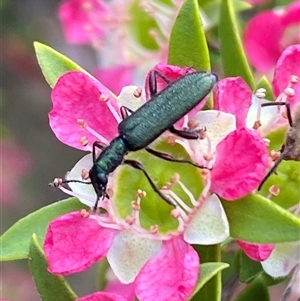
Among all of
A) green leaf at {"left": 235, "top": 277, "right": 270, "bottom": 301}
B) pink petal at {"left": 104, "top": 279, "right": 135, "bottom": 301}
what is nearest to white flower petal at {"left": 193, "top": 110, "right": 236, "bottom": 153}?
green leaf at {"left": 235, "top": 277, "right": 270, "bottom": 301}

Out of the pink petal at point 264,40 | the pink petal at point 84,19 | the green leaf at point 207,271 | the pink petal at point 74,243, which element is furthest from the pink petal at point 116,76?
the green leaf at point 207,271

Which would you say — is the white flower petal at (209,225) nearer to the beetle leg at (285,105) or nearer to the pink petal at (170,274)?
the pink petal at (170,274)

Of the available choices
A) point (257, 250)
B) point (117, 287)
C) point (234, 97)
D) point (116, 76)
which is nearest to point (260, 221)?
point (257, 250)

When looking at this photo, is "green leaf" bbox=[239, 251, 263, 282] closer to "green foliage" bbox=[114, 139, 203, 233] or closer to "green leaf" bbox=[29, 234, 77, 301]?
"green foliage" bbox=[114, 139, 203, 233]

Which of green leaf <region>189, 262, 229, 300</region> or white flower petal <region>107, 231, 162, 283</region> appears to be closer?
green leaf <region>189, 262, 229, 300</region>

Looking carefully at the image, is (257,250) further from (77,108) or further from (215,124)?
(77,108)

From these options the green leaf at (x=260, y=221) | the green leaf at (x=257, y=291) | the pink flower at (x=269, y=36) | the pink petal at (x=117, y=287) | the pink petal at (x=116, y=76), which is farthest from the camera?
the pink petal at (x=116, y=76)

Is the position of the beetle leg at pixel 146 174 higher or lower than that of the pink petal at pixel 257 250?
higher
